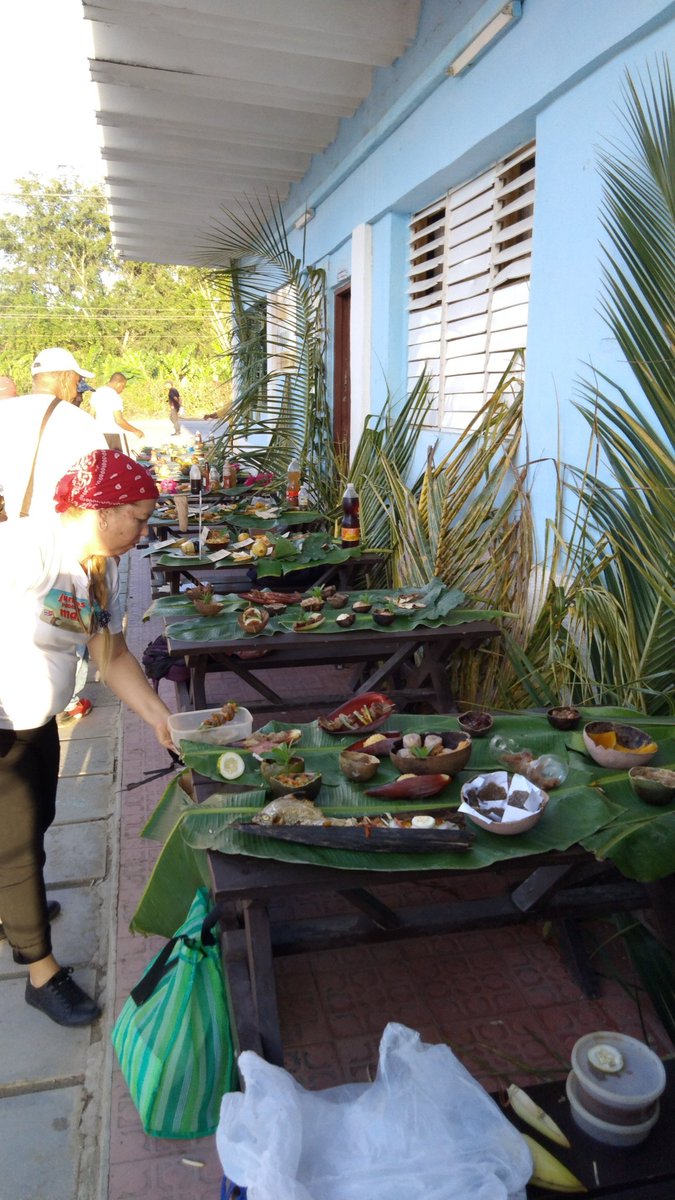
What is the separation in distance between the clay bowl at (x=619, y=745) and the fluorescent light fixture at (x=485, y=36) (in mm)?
2985

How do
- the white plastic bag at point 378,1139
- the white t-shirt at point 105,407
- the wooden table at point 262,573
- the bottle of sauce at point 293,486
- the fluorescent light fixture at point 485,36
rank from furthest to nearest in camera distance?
1. the white t-shirt at point 105,407
2. the bottle of sauce at point 293,486
3. the wooden table at point 262,573
4. the fluorescent light fixture at point 485,36
5. the white plastic bag at point 378,1139

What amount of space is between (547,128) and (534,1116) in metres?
3.37

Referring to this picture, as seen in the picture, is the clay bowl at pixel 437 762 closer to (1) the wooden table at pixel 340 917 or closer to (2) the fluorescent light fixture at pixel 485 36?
(1) the wooden table at pixel 340 917

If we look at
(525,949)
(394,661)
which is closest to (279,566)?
(394,661)

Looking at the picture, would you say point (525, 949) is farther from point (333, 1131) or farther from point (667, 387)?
point (667, 387)

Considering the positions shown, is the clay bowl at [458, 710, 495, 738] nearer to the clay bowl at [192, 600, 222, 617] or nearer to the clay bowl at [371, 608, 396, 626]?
the clay bowl at [371, 608, 396, 626]

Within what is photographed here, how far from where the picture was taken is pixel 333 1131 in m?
1.32

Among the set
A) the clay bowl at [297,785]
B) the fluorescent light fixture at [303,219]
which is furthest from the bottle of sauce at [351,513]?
the fluorescent light fixture at [303,219]

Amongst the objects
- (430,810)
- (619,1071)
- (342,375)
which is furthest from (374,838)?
(342,375)

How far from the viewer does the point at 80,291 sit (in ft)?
101

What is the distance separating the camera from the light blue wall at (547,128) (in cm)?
275

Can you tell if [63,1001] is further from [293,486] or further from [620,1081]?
[293,486]

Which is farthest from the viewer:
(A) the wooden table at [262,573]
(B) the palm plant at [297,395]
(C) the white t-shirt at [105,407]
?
(C) the white t-shirt at [105,407]

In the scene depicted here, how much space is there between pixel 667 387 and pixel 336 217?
4.99 meters
